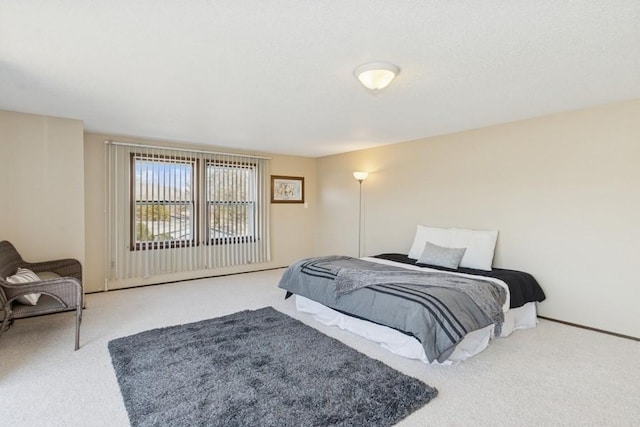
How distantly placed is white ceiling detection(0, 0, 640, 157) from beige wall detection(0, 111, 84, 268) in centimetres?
25

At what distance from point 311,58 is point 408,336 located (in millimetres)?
2322

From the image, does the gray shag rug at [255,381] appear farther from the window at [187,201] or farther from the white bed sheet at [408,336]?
the window at [187,201]

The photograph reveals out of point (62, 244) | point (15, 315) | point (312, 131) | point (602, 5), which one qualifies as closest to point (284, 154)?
point (312, 131)

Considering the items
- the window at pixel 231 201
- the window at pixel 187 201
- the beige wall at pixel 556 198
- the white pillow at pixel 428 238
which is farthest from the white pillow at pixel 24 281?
the beige wall at pixel 556 198

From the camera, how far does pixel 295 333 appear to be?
3299 millimetres

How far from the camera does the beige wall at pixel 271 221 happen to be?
477 cm

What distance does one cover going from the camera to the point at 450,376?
99.4 inches

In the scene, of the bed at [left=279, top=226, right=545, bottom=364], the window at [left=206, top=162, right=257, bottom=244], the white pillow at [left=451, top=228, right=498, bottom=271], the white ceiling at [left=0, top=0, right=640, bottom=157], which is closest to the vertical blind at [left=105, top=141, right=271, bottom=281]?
the window at [left=206, top=162, right=257, bottom=244]

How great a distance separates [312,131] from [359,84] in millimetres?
1802

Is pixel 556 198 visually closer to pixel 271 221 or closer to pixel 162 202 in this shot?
pixel 271 221

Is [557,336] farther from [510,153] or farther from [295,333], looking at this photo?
[295,333]

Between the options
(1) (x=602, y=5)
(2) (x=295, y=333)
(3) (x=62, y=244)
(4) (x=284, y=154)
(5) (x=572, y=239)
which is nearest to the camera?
(1) (x=602, y=5)

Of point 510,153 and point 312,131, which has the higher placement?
point 312,131

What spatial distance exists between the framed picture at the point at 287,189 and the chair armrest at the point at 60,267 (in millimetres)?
3337
